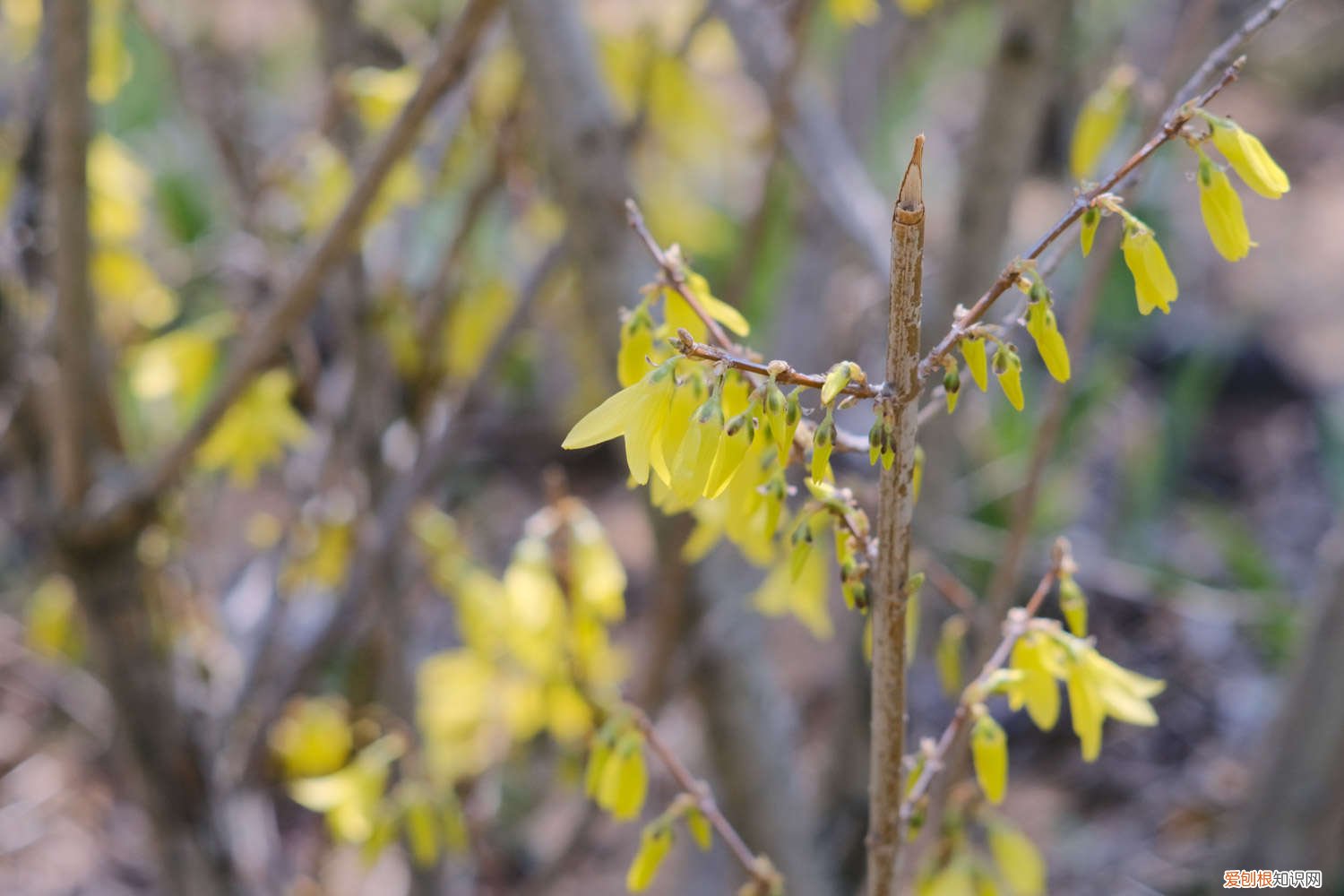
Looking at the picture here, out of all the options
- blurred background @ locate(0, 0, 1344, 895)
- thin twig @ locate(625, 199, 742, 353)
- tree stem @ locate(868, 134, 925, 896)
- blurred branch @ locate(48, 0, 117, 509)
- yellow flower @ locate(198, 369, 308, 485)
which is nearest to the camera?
tree stem @ locate(868, 134, 925, 896)

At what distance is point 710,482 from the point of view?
639 millimetres

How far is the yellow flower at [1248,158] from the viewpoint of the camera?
0.67 meters

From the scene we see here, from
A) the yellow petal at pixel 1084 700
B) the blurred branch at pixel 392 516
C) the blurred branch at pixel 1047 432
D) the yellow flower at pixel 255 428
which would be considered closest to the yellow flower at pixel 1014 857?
the blurred branch at pixel 1047 432

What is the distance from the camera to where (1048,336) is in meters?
0.66

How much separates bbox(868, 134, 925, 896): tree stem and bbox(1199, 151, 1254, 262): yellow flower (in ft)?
0.65

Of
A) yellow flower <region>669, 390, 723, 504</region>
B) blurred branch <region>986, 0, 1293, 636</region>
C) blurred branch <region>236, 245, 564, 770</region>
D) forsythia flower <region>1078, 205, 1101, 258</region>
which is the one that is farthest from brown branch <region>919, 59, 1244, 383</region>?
blurred branch <region>236, 245, 564, 770</region>

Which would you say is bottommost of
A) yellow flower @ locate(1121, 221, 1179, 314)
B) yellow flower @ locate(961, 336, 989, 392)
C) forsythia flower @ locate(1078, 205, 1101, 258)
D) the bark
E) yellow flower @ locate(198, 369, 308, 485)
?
the bark

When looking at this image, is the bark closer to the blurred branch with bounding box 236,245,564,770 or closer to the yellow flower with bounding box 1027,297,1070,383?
the yellow flower with bounding box 1027,297,1070,383

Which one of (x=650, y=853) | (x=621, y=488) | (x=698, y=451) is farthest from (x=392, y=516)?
(x=621, y=488)

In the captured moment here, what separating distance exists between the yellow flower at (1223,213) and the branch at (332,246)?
64cm

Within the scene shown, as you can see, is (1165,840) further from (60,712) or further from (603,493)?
(60,712)

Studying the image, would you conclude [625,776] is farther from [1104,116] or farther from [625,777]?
[1104,116]

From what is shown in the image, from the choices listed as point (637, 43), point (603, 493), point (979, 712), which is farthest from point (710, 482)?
point (603, 493)

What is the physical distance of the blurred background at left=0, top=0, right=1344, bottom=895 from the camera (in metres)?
1.37
